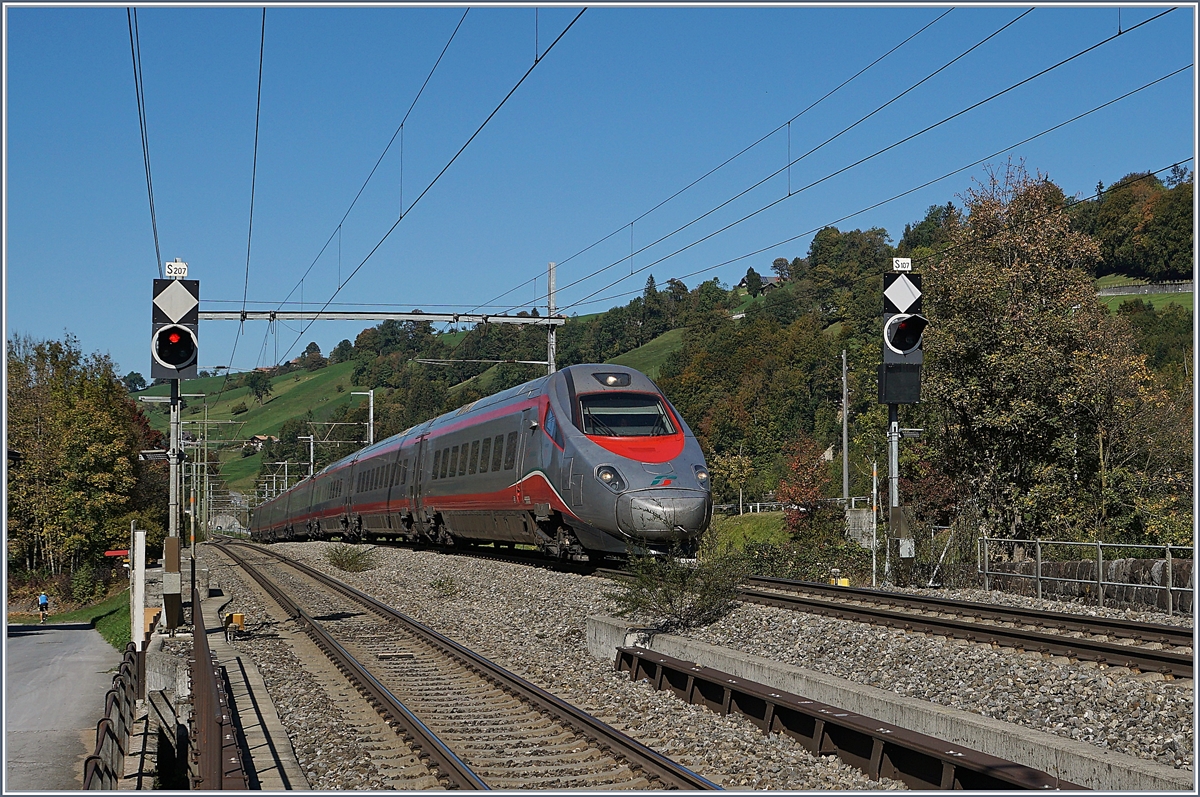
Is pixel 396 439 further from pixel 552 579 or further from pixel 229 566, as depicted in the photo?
pixel 552 579

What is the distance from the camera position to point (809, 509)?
4691 centimetres

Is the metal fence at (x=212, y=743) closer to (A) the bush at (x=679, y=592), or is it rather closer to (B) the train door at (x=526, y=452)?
(A) the bush at (x=679, y=592)

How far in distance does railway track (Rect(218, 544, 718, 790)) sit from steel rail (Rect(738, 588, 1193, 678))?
14.5ft

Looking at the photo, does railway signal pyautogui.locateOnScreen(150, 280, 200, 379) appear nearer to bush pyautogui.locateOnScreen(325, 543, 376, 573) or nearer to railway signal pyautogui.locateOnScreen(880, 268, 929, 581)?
railway signal pyautogui.locateOnScreen(880, 268, 929, 581)

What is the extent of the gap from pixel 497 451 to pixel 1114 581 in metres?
11.6

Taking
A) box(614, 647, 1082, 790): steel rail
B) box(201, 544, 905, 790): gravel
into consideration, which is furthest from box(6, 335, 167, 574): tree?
box(614, 647, 1082, 790): steel rail

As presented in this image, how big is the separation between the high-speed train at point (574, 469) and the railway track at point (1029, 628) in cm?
214

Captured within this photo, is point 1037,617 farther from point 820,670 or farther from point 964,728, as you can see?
point 964,728

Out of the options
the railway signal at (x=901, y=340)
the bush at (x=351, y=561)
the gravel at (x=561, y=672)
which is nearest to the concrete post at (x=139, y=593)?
the gravel at (x=561, y=672)

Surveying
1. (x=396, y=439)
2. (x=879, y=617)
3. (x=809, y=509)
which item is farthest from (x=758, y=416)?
(x=879, y=617)

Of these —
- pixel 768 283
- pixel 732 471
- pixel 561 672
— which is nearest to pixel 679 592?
pixel 561 672

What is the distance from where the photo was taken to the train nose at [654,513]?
1753cm

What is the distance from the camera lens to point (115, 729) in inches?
385

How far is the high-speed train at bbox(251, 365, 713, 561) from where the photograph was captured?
17766 millimetres
